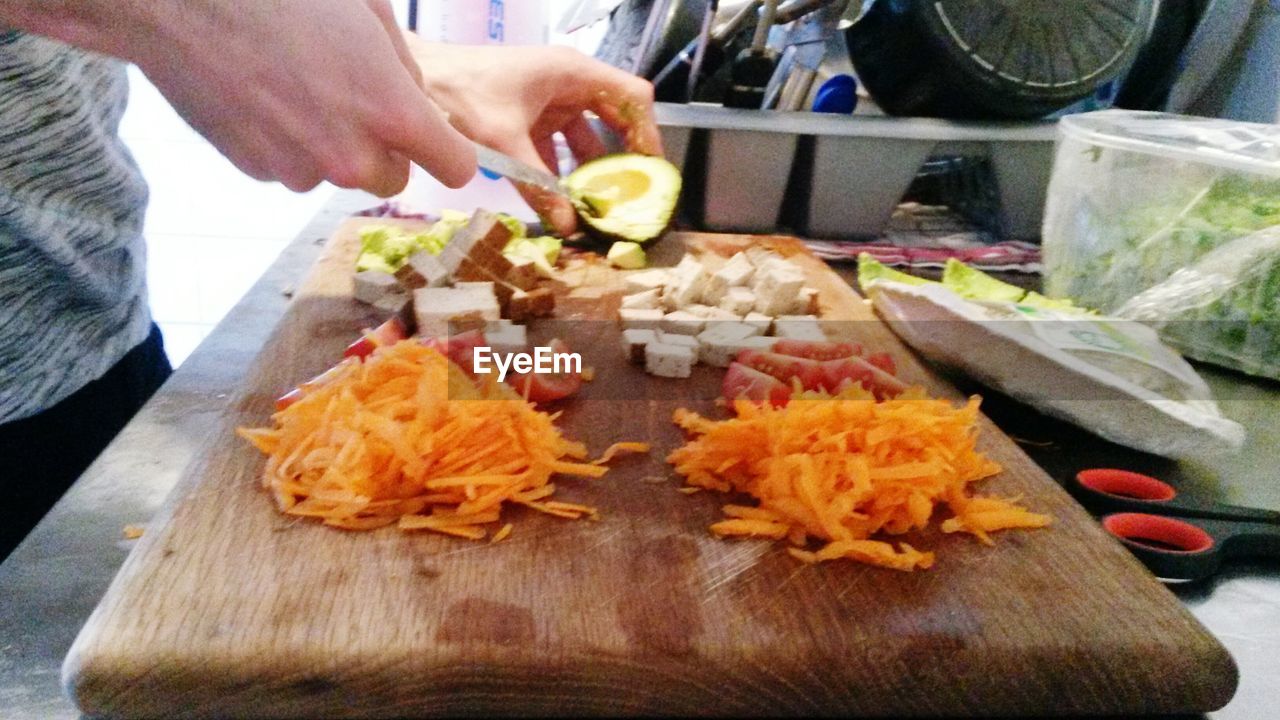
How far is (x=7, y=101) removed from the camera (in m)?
0.91

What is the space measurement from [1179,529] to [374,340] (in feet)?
2.64

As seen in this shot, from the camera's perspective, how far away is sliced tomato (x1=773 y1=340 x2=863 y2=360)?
1054mm

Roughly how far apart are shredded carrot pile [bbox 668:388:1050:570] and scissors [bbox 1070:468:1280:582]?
8 cm

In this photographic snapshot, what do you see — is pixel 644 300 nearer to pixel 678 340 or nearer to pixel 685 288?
pixel 685 288

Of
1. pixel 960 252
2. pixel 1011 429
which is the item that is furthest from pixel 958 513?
pixel 960 252

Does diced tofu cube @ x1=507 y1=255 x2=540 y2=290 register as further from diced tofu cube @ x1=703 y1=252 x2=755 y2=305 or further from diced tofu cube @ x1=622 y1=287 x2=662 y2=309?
diced tofu cube @ x1=703 y1=252 x2=755 y2=305

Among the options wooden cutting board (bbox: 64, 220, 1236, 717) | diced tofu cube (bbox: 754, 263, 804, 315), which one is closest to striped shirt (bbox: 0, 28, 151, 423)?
wooden cutting board (bbox: 64, 220, 1236, 717)

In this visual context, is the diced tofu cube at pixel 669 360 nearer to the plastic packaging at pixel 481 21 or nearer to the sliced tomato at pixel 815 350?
the sliced tomato at pixel 815 350

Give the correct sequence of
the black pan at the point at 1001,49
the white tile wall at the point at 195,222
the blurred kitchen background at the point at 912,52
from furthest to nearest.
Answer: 1. the white tile wall at the point at 195,222
2. the blurred kitchen background at the point at 912,52
3. the black pan at the point at 1001,49

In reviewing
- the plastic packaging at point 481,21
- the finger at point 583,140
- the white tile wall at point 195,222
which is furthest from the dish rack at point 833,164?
the white tile wall at point 195,222

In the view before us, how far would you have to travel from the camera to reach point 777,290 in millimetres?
1231

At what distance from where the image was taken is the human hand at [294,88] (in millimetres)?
642

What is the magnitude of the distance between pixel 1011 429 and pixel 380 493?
0.71 m

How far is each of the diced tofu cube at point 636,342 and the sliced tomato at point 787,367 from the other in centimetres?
12
